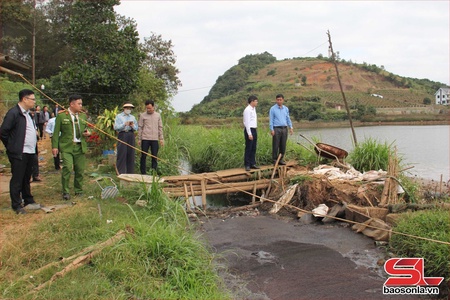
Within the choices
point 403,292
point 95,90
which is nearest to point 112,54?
point 95,90

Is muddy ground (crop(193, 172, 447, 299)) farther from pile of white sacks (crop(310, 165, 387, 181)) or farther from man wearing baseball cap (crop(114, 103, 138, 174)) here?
man wearing baseball cap (crop(114, 103, 138, 174))

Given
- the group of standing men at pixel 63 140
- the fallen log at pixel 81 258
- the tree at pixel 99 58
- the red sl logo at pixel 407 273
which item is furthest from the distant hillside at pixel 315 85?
the fallen log at pixel 81 258

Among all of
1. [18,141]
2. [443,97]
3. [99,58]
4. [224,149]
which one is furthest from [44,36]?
[443,97]

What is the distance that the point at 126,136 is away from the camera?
23.5 ft

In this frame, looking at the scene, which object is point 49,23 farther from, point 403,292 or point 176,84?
point 403,292

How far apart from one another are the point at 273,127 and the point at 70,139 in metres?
4.10

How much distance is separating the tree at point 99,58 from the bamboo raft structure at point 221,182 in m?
5.30

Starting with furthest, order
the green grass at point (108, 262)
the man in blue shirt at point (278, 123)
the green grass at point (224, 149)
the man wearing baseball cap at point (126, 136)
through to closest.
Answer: the green grass at point (224, 149), the man in blue shirt at point (278, 123), the man wearing baseball cap at point (126, 136), the green grass at point (108, 262)

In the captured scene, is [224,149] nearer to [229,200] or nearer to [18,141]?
[229,200]

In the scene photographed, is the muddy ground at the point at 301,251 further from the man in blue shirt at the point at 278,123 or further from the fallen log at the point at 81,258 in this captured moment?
the fallen log at the point at 81,258

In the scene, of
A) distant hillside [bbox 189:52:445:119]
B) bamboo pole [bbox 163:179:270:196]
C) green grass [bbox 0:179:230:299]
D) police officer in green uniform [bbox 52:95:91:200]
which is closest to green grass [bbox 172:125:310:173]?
bamboo pole [bbox 163:179:270:196]

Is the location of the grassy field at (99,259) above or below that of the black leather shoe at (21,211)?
below

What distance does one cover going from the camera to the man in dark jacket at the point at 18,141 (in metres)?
4.87

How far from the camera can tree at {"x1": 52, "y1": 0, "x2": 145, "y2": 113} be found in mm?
11375
